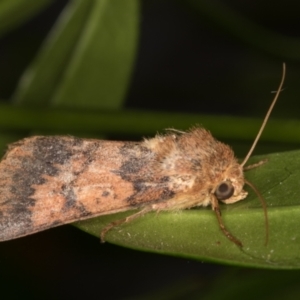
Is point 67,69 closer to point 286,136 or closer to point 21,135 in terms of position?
point 21,135

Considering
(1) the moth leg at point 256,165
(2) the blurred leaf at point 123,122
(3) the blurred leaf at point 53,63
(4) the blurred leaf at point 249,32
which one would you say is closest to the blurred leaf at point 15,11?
(3) the blurred leaf at point 53,63

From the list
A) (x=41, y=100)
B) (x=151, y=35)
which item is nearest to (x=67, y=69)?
(x=41, y=100)

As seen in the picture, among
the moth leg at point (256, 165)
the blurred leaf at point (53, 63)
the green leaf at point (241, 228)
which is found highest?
the blurred leaf at point (53, 63)

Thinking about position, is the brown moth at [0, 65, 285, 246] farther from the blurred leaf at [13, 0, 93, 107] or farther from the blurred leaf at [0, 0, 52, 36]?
the blurred leaf at [0, 0, 52, 36]

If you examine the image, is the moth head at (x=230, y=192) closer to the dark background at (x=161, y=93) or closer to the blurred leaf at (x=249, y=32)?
the dark background at (x=161, y=93)

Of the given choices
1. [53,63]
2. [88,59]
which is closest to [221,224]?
[88,59]

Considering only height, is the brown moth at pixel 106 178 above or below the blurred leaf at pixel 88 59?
below

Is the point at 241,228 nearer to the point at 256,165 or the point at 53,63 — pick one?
the point at 256,165
